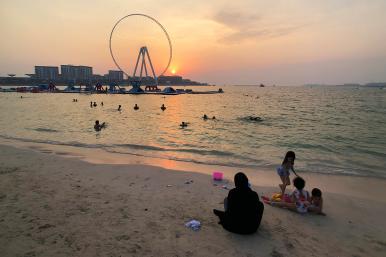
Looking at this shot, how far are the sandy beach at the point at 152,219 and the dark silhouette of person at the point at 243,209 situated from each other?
22 cm

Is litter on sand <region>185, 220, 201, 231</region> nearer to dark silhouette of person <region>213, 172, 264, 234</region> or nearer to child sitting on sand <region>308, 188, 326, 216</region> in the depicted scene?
dark silhouette of person <region>213, 172, 264, 234</region>

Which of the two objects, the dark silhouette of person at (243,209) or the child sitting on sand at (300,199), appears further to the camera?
the child sitting on sand at (300,199)

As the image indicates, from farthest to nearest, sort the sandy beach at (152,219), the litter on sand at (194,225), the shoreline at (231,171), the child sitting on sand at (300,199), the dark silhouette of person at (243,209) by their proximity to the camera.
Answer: the shoreline at (231,171) < the child sitting on sand at (300,199) < the litter on sand at (194,225) < the dark silhouette of person at (243,209) < the sandy beach at (152,219)

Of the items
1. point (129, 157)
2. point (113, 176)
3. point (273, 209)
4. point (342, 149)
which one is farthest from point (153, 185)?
point (342, 149)

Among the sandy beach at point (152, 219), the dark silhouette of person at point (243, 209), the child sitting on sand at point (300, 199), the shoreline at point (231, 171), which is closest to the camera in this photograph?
the sandy beach at point (152, 219)

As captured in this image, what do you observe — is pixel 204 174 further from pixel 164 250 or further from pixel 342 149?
pixel 342 149

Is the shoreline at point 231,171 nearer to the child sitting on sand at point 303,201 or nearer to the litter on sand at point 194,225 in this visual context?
the child sitting on sand at point 303,201

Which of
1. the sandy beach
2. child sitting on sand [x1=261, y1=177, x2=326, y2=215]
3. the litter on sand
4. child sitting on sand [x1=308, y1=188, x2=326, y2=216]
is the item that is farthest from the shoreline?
the litter on sand

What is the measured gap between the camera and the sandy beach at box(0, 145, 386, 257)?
6.28 metres

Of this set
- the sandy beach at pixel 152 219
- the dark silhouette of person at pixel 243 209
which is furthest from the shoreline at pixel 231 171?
the dark silhouette of person at pixel 243 209

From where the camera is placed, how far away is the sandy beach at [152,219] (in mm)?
6277

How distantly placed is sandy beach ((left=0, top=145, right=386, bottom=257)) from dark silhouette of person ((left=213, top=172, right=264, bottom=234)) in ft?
0.73

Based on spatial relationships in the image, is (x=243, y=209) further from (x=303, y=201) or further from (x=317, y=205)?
(x=317, y=205)

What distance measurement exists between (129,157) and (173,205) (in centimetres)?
819
